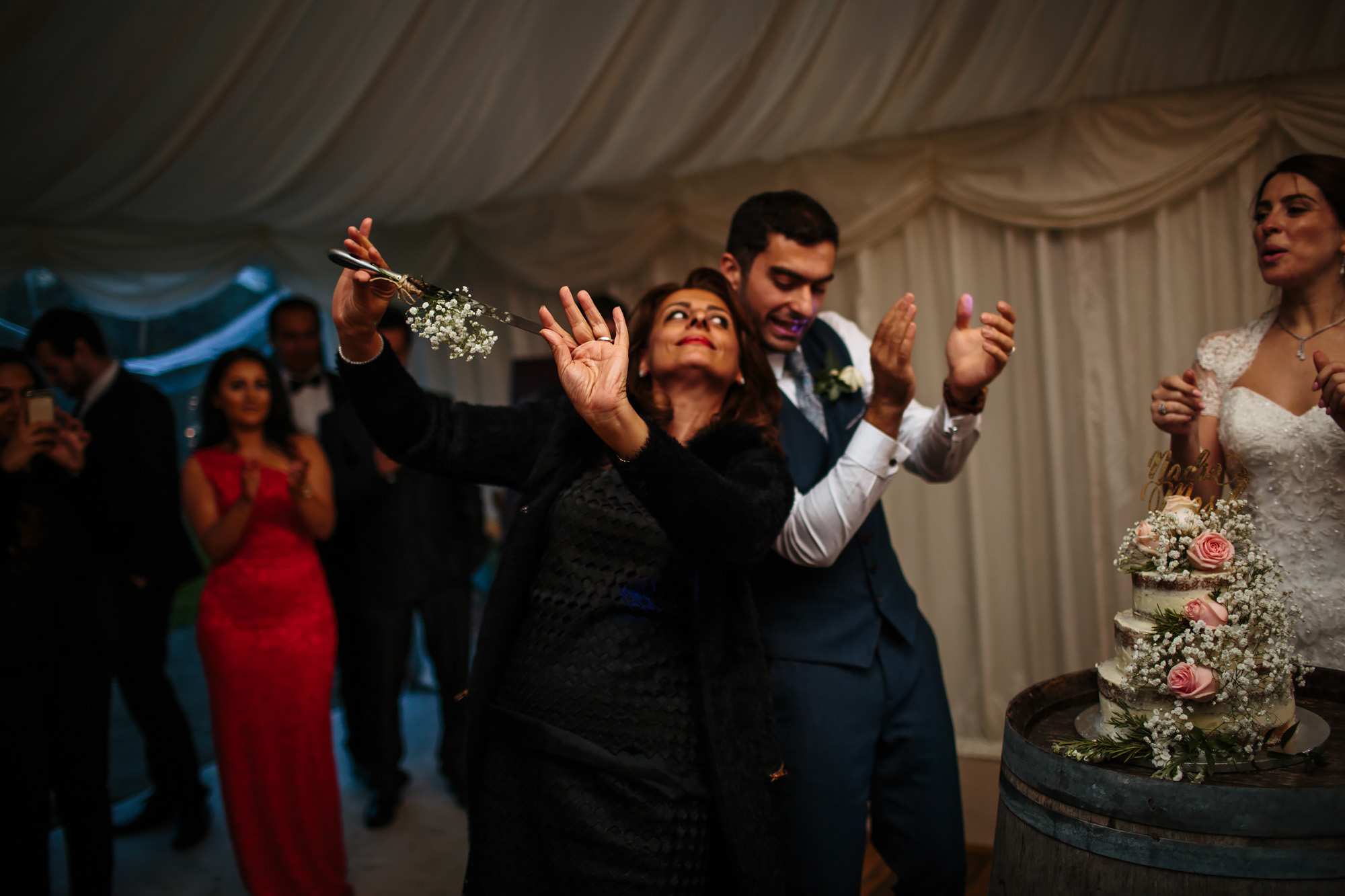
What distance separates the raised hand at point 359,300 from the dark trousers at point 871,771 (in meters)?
1.07

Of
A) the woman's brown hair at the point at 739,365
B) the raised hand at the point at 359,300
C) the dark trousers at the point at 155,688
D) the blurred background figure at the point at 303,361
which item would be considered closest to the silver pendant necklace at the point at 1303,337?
the woman's brown hair at the point at 739,365

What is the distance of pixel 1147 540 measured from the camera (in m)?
1.49

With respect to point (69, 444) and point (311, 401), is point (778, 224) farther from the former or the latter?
point (311, 401)

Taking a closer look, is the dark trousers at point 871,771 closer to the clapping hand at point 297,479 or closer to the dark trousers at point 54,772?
the clapping hand at point 297,479

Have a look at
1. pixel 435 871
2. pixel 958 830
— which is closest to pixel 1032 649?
pixel 958 830

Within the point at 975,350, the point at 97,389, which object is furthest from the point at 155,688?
the point at 975,350

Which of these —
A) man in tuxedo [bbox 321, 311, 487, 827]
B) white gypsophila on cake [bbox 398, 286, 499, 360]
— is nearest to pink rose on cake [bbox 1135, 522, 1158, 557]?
white gypsophila on cake [bbox 398, 286, 499, 360]

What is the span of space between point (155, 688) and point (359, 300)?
2.60 meters

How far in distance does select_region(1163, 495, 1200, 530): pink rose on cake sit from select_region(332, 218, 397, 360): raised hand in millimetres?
1394

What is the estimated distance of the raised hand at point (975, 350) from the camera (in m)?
1.78

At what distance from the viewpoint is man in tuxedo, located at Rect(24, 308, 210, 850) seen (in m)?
3.36

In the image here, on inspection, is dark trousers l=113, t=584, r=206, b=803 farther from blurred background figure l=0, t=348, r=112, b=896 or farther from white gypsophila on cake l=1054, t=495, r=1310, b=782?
white gypsophila on cake l=1054, t=495, r=1310, b=782

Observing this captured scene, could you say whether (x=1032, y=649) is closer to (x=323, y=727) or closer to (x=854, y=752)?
(x=854, y=752)

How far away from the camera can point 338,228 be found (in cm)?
446
